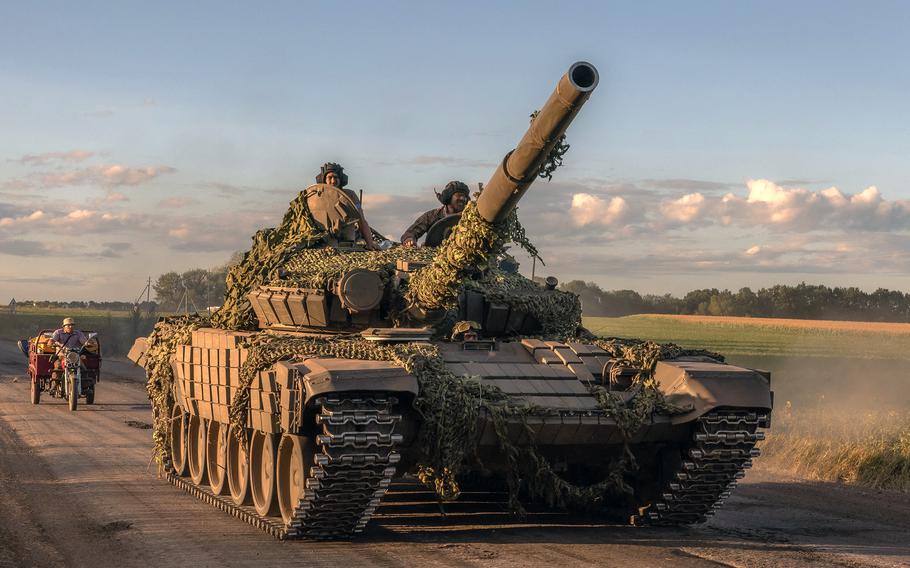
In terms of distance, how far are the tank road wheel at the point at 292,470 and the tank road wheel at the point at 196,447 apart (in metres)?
3.22

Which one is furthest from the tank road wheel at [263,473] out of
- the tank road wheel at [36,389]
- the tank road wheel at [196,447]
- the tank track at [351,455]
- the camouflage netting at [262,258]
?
the tank road wheel at [36,389]

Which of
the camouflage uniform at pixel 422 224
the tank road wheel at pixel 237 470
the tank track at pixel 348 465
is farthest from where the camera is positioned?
the camouflage uniform at pixel 422 224

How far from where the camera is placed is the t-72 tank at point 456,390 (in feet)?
34.5

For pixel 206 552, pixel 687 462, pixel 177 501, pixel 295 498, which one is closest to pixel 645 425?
pixel 687 462

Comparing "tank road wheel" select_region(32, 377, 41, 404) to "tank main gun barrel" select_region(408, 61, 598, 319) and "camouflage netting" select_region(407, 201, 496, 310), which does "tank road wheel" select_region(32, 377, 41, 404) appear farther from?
"camouflage netting" select_region(407, 201, 496, 310)

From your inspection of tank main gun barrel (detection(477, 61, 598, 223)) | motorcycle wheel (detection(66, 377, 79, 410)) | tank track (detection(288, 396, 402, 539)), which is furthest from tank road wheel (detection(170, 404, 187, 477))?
motorcycle wheel (detection(66, 377, 79, 410))

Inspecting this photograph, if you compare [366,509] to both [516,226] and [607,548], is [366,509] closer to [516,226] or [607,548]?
[607,548]

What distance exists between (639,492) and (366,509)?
3.17 metres

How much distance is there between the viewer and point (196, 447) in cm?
1580

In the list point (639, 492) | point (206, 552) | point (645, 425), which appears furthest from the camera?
point (639, 492)

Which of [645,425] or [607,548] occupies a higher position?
[645,425]

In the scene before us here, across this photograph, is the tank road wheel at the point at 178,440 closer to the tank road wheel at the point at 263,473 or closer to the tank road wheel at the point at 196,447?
the tank road wheel at the point at 196,447

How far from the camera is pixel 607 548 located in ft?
36.4

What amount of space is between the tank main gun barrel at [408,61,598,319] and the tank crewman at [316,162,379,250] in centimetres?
254
